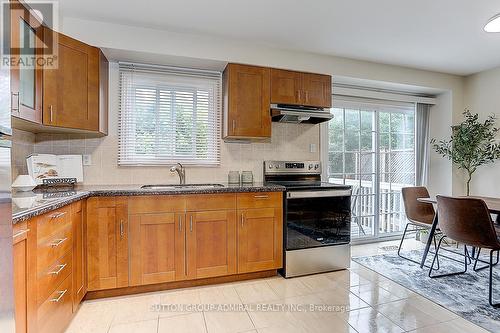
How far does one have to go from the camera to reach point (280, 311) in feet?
6.85

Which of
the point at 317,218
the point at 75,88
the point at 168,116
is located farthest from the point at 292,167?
the point at 75,88

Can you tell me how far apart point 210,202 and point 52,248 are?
3.92 feet

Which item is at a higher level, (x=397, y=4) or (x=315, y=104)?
(x=397, y=4)

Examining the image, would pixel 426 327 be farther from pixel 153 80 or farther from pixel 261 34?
pixel 153 80

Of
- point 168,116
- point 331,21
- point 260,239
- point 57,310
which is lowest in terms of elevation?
point 57,310

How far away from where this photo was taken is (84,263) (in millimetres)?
2117

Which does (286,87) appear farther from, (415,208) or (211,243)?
(415,208)

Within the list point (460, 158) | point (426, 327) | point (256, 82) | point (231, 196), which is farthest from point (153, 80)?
point (460, 158)

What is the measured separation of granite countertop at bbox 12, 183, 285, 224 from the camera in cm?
134

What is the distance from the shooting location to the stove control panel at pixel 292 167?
10.6 feet

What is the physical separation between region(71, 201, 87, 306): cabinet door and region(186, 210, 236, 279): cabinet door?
31.6 inches

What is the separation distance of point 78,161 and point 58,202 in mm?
1190

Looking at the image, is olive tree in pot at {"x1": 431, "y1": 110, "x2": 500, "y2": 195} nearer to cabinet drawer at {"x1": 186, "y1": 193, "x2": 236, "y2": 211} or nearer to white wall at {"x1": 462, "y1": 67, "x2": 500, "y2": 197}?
white wall at {"x1": 462, "y1": 67, "x2": 500, "y2": 197}

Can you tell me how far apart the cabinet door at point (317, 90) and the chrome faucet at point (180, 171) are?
1.56m
